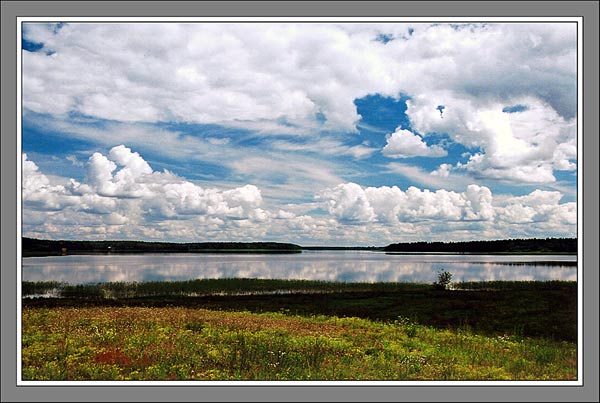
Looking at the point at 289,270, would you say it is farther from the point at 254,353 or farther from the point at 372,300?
the point at 254,353

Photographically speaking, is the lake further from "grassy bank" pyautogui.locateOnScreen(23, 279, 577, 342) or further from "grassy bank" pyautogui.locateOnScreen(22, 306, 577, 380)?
Answer: "grassy bank" pyautogui.locateOnScreen(22, 306, 577, 380)

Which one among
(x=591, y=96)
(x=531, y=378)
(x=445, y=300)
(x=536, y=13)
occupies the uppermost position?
(x=536, y=13)

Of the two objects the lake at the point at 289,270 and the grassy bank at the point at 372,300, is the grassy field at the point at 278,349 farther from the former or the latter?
the lake at the point at 289,270

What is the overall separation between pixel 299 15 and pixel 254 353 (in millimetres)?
5844

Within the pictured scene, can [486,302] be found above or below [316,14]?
below

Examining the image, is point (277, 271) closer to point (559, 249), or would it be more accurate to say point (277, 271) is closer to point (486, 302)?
point (486, 302)

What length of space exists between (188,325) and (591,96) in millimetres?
8886

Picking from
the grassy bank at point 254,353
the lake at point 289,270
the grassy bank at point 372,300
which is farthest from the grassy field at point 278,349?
the lake at point 289,270

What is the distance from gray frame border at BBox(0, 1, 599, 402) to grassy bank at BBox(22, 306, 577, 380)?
0.30 meters

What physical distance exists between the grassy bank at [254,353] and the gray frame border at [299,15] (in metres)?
0.30

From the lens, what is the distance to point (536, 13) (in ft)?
24.0

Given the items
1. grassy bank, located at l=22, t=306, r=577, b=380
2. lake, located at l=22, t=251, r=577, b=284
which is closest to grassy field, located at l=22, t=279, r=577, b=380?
grassy bank, located at l=22, t=306, r=577, b=380

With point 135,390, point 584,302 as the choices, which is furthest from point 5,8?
point 584,302

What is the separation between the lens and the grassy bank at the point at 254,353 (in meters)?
7.59
